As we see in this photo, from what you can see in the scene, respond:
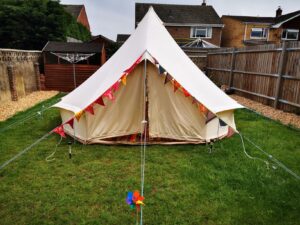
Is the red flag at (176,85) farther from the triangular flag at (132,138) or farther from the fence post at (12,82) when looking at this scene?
the fence post at (12,82)

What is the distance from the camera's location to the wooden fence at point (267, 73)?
671 cm

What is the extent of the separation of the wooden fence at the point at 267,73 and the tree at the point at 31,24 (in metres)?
11.6

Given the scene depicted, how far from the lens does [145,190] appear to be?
313 cm

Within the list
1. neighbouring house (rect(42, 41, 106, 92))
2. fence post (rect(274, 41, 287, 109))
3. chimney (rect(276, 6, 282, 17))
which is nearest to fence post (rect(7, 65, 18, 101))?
neighbouring house (rect(42, 41, 106, 92))

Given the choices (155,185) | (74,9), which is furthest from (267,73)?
(74,9)

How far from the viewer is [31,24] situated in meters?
16.0

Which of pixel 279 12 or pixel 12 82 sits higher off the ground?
pixel 279 12

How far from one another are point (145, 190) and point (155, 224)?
63 cm

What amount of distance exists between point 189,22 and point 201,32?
1.59 meters

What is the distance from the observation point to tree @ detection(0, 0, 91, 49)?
624 inches

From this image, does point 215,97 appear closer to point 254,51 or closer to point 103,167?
point 103,167

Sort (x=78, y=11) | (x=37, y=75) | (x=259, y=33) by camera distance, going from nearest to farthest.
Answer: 1. (x=37, y=75)
2. (x=259, y=33)
3. (x=78, y=11)

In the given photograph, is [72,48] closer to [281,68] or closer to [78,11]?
[281,68]

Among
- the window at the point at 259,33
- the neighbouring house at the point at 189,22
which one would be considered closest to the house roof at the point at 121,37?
the neighbouring house at the point at 189,22
